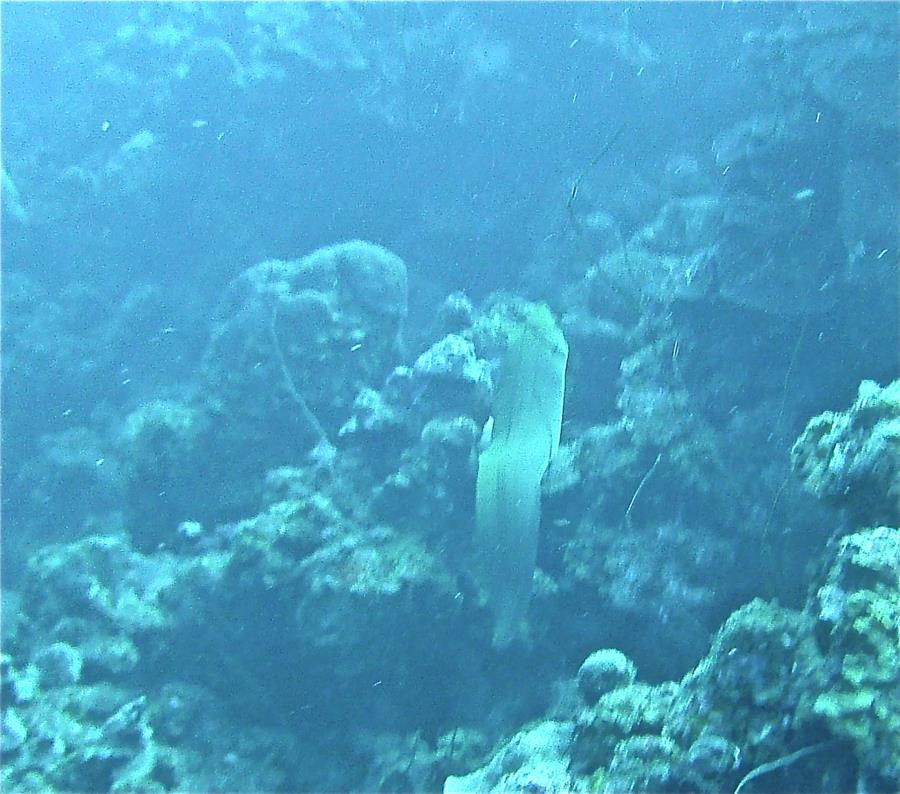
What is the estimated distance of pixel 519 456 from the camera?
16.2 ft

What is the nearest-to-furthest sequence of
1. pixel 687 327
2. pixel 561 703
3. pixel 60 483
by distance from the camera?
pixel 561 703
pixel 687 327
pixel 60 483

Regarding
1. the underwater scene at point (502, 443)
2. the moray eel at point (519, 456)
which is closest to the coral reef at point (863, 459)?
the underwater scene at point (502, 443)

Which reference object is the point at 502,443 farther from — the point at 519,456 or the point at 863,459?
the point at 863,459

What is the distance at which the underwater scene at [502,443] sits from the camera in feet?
11.0

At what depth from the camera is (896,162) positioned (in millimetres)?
6340

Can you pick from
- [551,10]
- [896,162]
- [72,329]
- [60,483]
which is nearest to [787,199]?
[896,162]

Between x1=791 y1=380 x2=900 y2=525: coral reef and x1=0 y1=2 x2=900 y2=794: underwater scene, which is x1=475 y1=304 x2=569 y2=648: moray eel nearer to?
x1=0 y1=2 x2=900 y2=794: underwater scene

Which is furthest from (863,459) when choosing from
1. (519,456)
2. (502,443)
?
(502,443)

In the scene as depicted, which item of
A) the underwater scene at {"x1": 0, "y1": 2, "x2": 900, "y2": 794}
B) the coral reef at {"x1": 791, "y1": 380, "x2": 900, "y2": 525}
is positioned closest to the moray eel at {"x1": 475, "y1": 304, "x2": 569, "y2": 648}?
the underwater scene at {"x1": 0, "y1": 2, "x2": 900, "y2": 794}

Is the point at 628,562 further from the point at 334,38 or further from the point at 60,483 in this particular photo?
the point at 334,38

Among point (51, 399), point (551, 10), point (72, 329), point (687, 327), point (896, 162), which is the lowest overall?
point (687, 327)

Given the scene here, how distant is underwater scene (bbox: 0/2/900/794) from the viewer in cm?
336

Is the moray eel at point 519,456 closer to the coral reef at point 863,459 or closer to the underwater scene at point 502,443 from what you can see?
the underwater scene at point 502,443

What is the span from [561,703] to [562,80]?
27.2 ft
